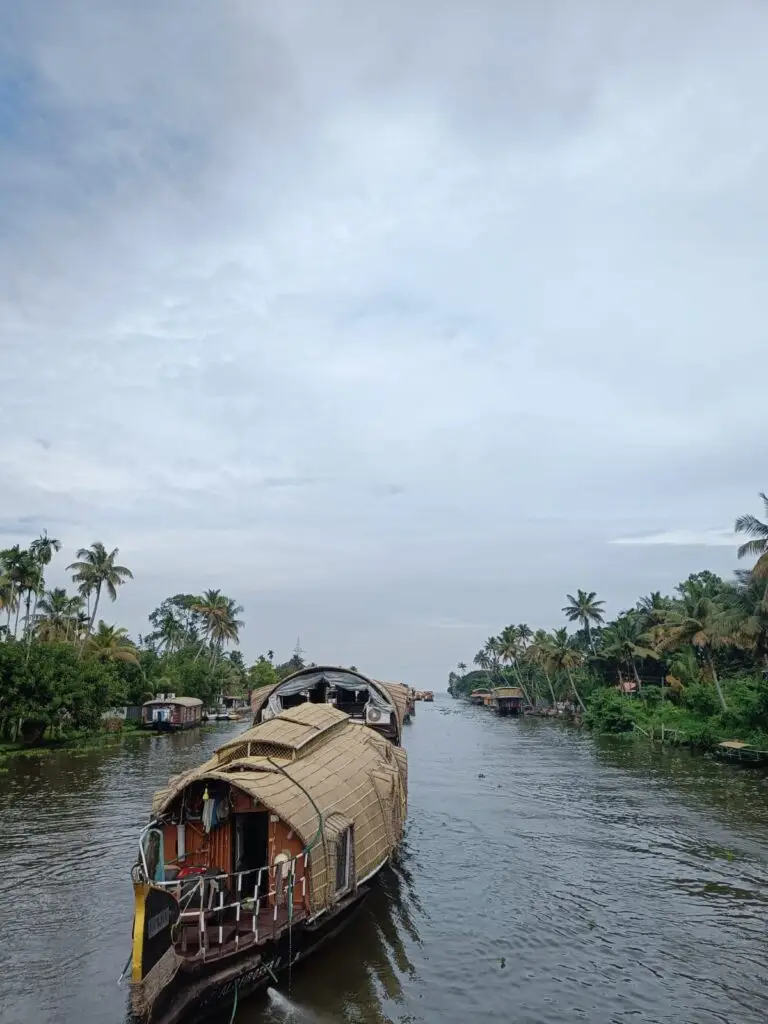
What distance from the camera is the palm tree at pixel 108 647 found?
42062 mm

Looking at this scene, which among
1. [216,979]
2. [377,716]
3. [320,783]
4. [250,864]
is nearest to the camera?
[216,979]

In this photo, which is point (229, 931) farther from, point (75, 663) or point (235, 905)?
point (75, 663)

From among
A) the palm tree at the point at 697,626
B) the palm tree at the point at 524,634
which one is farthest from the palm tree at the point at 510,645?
the palm tree at the point at 697,626

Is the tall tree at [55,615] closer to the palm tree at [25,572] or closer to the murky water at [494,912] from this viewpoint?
the palm tree at [25,572]

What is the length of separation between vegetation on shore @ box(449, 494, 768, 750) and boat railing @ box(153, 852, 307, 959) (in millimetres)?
20225

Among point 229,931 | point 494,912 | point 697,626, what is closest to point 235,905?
point 229,931

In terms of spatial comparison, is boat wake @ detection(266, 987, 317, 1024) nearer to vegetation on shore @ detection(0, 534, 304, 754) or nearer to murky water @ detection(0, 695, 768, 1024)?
murky water @ detection(0, 695, 768, 1024)

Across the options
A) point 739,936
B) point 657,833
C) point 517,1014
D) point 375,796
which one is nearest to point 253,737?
point 375,796

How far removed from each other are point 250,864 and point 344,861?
5.14ft

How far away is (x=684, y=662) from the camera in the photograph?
41.9 m

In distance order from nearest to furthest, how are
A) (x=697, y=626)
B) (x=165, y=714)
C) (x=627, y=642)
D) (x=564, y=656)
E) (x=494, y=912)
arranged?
(x=494, y=912) → (x=697, y=626) → (x=165, y=714) → (x=627, y=642) → (x=564, y=656)

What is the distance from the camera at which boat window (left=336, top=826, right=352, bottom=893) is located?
32.8 ft

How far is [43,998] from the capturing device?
9.12m

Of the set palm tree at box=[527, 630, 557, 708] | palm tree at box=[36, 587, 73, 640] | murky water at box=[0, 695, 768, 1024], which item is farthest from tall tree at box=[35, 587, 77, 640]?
palm tree at box=[527, 630, 557, 708]
